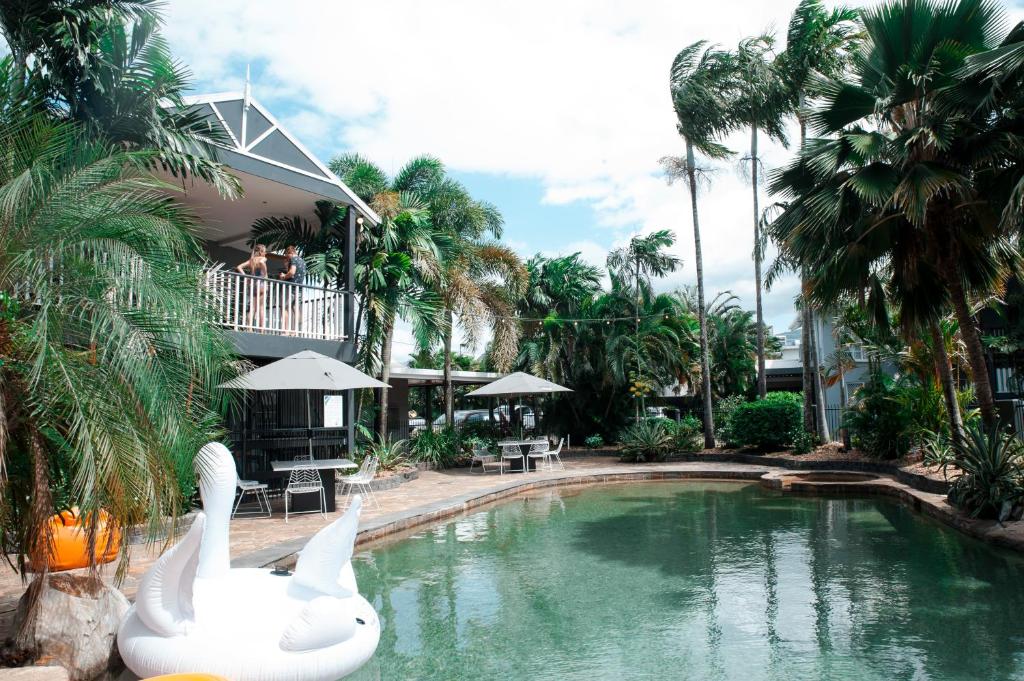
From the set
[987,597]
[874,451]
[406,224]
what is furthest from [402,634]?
[874,451]

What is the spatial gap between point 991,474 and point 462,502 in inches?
304

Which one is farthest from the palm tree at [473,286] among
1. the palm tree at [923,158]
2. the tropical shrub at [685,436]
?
the palm tree at [923,158]

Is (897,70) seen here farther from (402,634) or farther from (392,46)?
(402,634)

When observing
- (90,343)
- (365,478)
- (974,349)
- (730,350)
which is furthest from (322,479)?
(730,350)

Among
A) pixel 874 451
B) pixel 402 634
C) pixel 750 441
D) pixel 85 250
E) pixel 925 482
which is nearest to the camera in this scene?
pixel 85 250

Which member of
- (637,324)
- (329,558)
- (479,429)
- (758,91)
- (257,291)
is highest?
(758,91)

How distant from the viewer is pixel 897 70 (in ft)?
29.9

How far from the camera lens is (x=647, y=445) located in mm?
19172

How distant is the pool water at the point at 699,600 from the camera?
4945 millimetres

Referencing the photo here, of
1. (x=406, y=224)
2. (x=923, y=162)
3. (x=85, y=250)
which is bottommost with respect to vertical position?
(x=85, y=250)

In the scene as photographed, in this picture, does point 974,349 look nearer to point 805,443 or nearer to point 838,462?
point 838,462

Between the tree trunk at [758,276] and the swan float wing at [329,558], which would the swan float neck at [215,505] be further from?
the tree trunk at [758,276]

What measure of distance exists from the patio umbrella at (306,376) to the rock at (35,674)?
20.7ft

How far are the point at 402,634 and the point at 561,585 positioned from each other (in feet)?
6.61
